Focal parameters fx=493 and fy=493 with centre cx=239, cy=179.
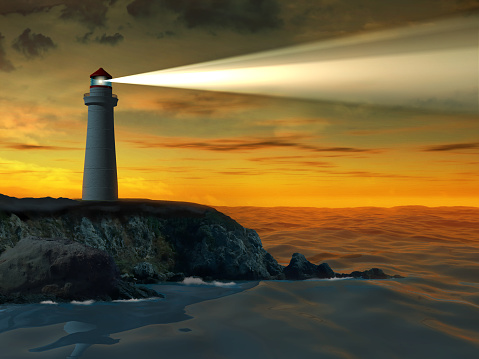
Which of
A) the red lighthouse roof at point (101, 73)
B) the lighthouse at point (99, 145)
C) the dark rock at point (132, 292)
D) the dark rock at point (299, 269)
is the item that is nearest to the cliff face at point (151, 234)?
the dark rock at point (299, 269)

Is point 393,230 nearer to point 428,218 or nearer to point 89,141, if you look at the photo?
point 428,218

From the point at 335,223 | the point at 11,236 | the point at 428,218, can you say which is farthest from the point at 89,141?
the point at 428,218

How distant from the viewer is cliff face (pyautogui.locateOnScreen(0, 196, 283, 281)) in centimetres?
2889

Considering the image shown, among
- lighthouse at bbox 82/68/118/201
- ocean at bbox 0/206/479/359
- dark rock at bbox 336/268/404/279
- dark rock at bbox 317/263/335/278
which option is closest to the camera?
ocean at bbox 0/206/479/359

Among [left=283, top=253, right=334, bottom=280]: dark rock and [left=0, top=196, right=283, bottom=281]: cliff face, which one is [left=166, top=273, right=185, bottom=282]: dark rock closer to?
[left=0, top=196, right=283, bottom=281]: cliff face

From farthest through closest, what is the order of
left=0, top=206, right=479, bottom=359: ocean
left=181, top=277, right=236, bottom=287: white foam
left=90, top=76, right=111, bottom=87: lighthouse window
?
left=90, top=76, right=111, bottom=87: lighthouse window < left=181, top=277, right=236, bottom=287: white foam < left=0, top=206, right=479, bottom=359: ocean

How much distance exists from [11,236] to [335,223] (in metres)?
38.9

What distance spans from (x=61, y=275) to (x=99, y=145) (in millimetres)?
16739

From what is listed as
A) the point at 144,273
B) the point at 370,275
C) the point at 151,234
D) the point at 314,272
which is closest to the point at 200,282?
the point at 144,273

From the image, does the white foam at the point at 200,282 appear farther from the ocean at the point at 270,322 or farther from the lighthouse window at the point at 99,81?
the lighthouse window at the point at 99,81

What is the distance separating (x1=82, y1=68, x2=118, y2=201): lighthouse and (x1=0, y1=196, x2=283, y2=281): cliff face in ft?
12.0

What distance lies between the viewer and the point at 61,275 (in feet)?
73.0

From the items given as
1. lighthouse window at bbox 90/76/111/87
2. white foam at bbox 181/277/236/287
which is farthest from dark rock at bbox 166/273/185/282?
lighthouse window at bbox 90/76/111/87

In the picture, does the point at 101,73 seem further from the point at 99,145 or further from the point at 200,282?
the point at 200,282
